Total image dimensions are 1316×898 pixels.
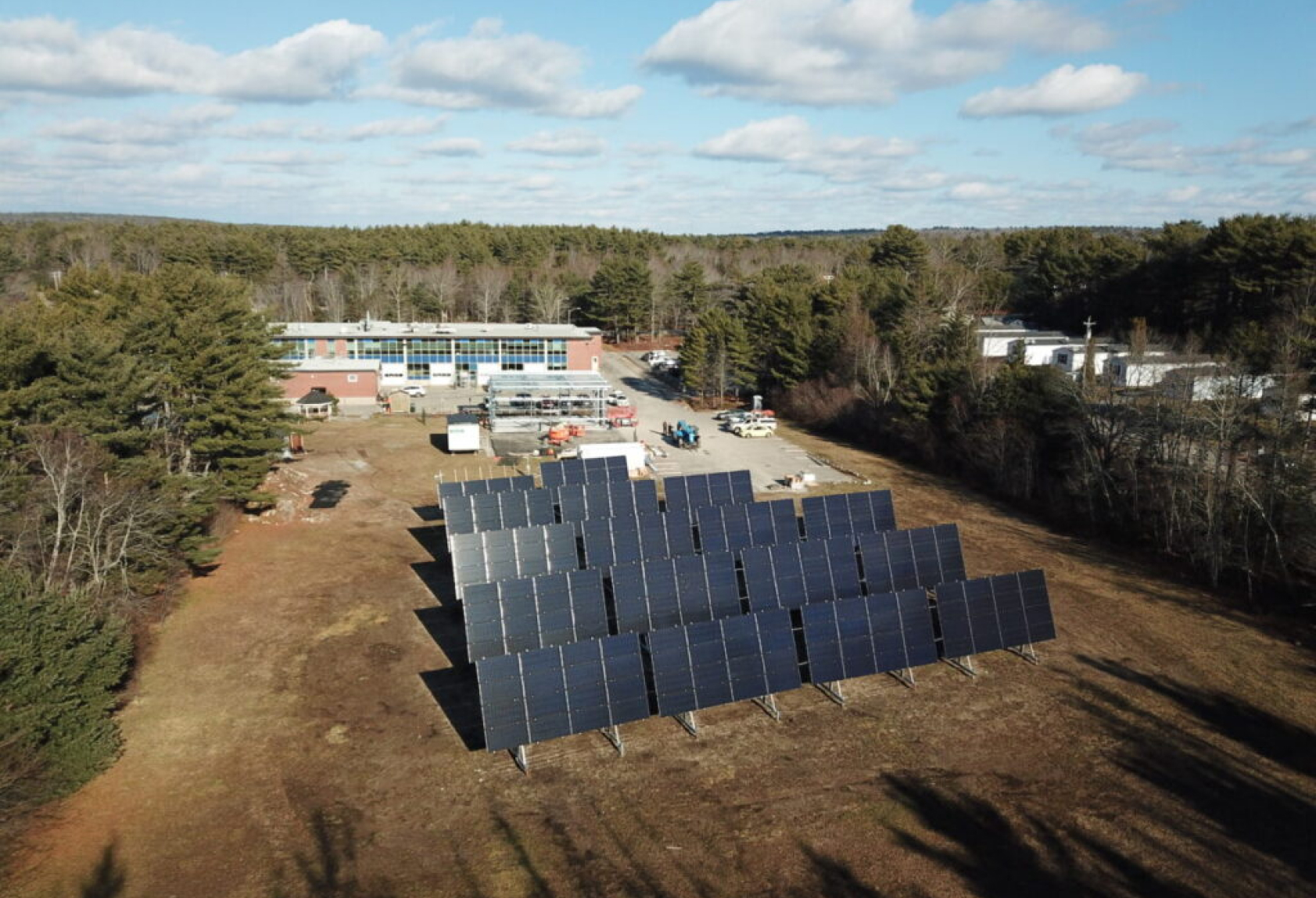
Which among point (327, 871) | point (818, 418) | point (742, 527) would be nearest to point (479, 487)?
point (742, 527)

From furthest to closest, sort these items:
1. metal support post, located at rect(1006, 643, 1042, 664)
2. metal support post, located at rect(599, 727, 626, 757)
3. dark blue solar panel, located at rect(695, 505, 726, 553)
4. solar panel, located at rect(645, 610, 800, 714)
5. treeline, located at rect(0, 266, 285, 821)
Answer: dark blue solar panel, located at rect(695, 505, 726, 553), metal support post, located at rect(1006, 643, 1042, 664), solar panel, located at rect(645, 610, 800, 714), metal support post, located at rect(599, 727, 626, 757), treeline, located at rect(0, 266, 285, 821)

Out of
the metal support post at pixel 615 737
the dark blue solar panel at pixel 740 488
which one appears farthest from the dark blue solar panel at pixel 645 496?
the metal support post at pixel 615 737

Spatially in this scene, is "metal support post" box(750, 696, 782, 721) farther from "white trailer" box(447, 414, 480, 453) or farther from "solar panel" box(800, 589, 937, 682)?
"white trailer" box(447, 414, 480, 453)

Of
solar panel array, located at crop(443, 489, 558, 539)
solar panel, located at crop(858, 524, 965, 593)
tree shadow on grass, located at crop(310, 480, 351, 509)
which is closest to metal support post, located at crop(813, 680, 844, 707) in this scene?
solar panel, located at crop(858, 524, 965, 593)

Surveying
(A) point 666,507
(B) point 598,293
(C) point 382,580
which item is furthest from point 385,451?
(B) point 598,293

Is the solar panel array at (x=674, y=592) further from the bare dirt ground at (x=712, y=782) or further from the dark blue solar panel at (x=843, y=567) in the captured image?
the bare dirt ground at (x=712, y=782)

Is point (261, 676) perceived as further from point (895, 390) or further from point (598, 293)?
point (598, 293)
